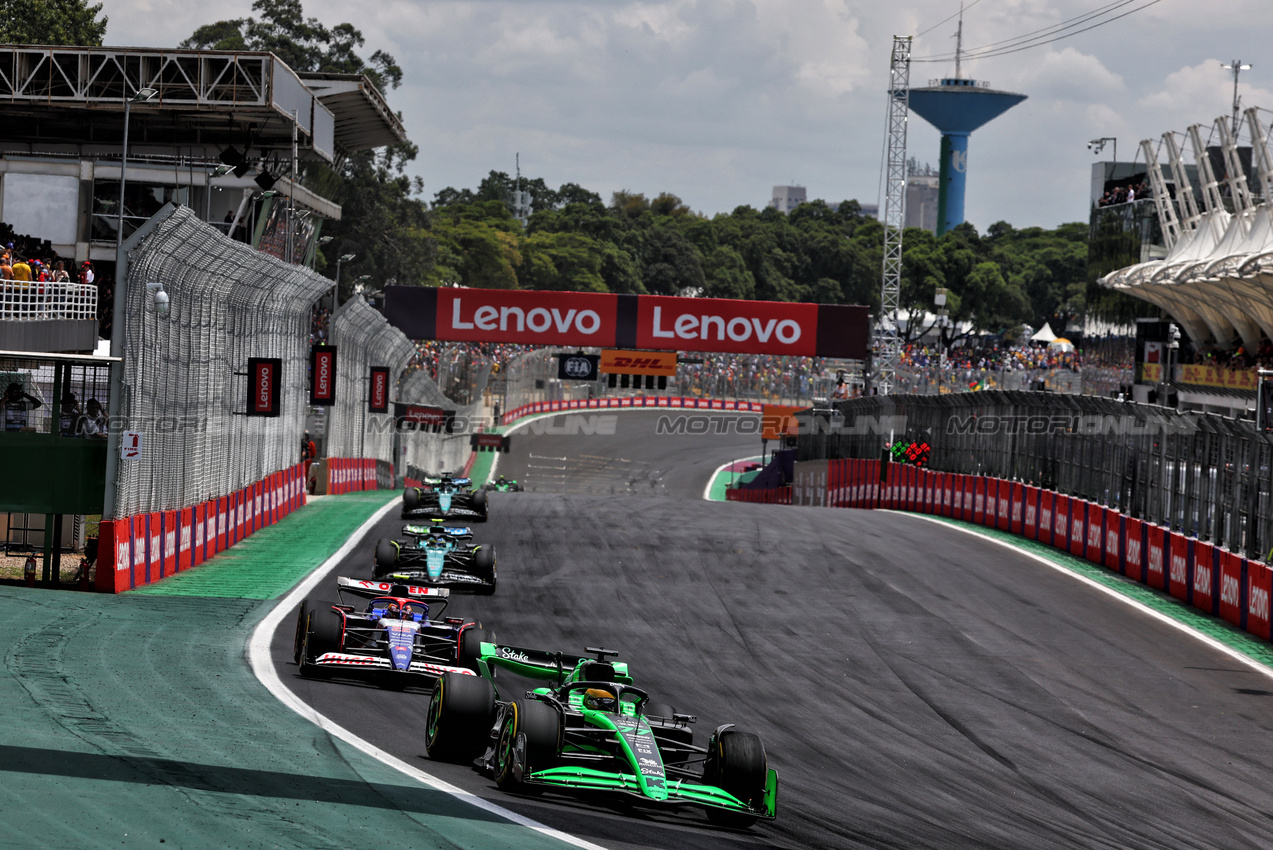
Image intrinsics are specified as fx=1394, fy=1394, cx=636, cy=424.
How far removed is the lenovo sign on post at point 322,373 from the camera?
25875 mm

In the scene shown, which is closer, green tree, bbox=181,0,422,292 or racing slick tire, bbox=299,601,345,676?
racing slick tire, bbox=299,601,345,676

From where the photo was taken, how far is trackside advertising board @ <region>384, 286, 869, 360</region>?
4216cm

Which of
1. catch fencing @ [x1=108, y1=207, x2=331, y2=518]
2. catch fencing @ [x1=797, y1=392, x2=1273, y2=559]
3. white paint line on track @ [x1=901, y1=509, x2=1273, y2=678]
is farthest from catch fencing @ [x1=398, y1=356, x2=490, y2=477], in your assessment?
white paint line on track @ [x1=901, y1=509, x2=1273, y2=678]

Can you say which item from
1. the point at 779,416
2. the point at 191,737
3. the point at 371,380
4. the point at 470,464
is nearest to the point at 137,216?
the point at 371,380

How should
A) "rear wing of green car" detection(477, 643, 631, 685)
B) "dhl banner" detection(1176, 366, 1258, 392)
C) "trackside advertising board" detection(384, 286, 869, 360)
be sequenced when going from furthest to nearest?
"trackside advertising board" detection(384, 286, 869, 360), "dhl banner" detection(1176, 366, 1258, 392), "rear wing of green car" detection(477, 643, 631, 685)

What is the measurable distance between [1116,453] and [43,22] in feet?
177

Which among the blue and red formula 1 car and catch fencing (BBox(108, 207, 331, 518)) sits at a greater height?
catch fencing (BBox(108, 207, 331, 518))

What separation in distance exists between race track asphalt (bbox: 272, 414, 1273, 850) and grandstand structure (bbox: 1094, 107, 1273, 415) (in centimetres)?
2279

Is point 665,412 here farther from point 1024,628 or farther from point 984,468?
point 1024,628

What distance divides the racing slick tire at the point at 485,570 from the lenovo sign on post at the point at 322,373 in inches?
427

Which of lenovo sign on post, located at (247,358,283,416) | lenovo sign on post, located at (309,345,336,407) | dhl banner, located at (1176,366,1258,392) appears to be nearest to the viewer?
lenovo sign on post, located at (247,358,283,416)

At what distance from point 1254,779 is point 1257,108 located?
3328 centimetres

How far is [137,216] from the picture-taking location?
43.8 m

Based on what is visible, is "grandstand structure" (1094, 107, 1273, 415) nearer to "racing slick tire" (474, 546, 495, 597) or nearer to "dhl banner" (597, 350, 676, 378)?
"dhl banner" (597, 350, 676, 378)
